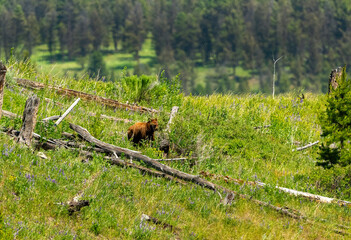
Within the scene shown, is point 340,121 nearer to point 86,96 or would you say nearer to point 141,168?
point 141,168

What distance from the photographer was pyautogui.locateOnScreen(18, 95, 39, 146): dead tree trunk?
7832 millimetres

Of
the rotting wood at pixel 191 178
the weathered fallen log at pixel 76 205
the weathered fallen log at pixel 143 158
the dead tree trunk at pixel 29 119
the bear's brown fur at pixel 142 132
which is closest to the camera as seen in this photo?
the weathered fallen log at pixel 76 205

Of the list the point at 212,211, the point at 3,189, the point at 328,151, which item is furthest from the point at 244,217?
the point at 3,189

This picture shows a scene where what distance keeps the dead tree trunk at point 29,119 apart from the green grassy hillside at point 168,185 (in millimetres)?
237

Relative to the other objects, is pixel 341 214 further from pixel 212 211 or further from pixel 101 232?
pixel 101 232

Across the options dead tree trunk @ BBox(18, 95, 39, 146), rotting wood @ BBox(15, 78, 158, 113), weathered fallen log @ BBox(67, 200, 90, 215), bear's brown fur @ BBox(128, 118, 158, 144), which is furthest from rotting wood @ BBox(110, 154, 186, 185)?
rotting wood @ BBox(15, 78, 158, 113)

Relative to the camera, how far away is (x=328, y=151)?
980 cm

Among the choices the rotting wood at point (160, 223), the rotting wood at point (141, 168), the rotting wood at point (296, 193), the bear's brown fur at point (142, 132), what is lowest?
the rotting wood at point (296, 193)

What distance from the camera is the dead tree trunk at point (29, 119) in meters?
7.83

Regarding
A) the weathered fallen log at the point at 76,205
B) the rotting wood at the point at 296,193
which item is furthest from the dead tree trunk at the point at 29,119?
the rotting wood at the point at 296,193

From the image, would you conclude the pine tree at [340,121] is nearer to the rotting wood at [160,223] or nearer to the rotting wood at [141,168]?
the rotting wood at [141,168]

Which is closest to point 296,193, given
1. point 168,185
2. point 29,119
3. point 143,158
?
point 168,185

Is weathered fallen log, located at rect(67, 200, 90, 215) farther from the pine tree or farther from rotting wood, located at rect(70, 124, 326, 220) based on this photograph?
the pine tree

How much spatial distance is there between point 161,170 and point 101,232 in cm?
243
